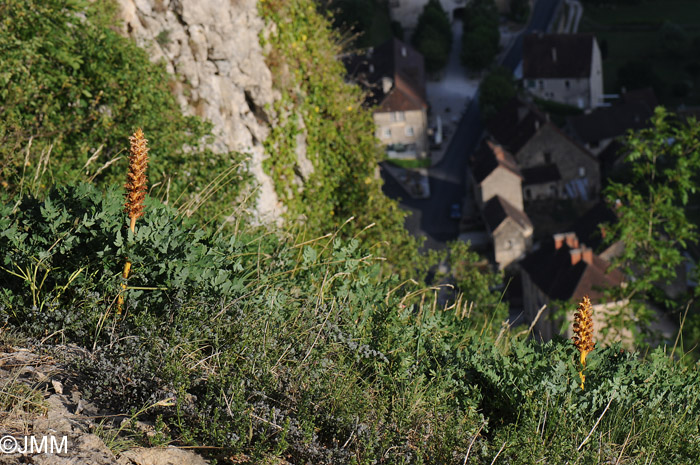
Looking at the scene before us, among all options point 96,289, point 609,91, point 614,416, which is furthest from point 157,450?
point 609,91

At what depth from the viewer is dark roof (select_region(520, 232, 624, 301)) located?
110ft

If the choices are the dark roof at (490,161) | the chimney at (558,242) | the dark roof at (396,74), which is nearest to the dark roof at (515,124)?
the dark roof at (490,161)

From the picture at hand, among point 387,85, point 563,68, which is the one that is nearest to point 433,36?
point 563,68

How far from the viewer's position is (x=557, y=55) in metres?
69.9

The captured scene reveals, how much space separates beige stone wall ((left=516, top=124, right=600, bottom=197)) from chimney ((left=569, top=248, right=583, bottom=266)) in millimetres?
20849

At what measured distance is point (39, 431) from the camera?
405 centimetres

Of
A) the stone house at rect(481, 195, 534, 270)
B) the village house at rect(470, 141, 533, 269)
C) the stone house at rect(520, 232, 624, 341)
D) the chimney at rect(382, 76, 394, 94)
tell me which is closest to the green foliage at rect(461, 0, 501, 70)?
the chimney at rect(382, 76, 394, 94)

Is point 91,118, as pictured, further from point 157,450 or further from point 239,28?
point 157,450

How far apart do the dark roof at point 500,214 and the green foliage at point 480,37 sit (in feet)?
82.8

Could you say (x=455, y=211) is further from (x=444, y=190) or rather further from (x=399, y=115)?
(x=399, y=115)

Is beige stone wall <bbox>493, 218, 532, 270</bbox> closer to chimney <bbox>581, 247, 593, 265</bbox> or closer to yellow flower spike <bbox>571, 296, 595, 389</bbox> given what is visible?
chimney <bbox>581, 247, 593, 265</bbox>

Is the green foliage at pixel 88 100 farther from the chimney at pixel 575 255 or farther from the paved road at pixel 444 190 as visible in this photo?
the paved road at pixel 444 190

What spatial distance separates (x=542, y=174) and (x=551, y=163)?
3.95ft

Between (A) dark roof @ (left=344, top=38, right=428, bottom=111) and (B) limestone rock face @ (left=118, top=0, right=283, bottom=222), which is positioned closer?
(B) limestone rock face @ (left=118, top=0, right=283, bottom=222)
